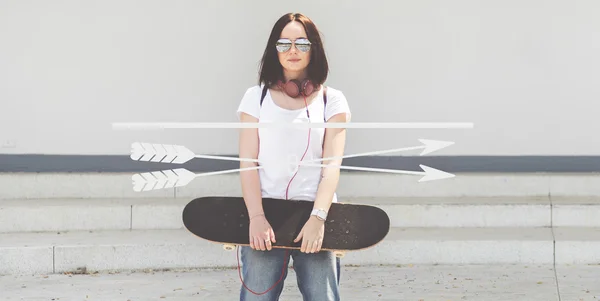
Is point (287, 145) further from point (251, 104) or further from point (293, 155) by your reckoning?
point (251, 104)

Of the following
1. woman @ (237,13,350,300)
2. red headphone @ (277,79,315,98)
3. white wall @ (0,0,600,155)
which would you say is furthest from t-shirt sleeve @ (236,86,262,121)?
white wall @ (0,0,600,155)

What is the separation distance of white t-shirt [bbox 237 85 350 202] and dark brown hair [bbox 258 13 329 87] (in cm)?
6

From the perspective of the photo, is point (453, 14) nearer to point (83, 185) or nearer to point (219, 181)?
point (219, 181)

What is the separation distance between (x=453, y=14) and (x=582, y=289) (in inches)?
95.8

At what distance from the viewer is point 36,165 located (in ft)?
23.2

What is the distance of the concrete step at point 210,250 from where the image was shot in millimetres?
5918

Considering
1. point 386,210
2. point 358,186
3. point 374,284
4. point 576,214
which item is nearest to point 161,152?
point 374,284

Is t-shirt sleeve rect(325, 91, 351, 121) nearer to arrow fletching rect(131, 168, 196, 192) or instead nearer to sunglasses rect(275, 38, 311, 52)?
sunglasses rect(275, 38, 311, 52)

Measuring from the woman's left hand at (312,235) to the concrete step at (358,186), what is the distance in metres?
3.52

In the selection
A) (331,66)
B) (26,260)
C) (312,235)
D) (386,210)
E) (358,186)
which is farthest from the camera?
(331,66)

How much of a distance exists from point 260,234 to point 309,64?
0.64 meters

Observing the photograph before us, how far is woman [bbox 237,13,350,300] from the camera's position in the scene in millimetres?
3395

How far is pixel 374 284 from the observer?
5641 millimetres

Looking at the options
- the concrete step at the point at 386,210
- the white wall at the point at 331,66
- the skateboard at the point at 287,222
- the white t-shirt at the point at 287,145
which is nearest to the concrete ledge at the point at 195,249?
the concrete step at the point at 386,210
